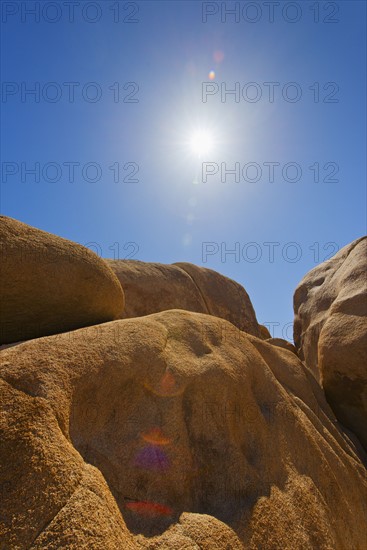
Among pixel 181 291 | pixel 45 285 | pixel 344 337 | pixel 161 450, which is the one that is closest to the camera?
pixel 161 450

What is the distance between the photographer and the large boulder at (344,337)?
514 cm

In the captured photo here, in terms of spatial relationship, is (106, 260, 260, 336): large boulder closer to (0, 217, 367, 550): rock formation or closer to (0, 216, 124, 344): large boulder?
(0, 216, 124, 344): large boulder

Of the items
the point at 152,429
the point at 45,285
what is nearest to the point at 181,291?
the point at 45,285

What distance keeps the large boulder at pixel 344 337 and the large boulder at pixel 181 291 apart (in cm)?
303

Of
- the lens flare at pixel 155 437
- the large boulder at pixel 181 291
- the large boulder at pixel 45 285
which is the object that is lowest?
the large boulder at pixel 181 291

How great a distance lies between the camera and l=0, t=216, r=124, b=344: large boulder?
3817mm

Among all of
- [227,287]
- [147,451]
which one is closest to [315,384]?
[147,451]

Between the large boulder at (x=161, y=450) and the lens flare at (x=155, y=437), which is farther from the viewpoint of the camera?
the lens flare at (x=155, y=437)

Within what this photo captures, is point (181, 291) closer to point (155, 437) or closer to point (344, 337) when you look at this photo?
point (344, 337)

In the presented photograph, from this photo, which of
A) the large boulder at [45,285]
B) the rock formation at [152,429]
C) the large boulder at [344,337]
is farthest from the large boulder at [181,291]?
the rock formation at [152,429]

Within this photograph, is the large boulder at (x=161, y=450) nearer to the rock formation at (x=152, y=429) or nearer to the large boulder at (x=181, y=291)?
the rock formation at (x=152, y=429)

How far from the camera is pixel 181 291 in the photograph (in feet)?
30.8

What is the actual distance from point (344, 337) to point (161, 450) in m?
3.08

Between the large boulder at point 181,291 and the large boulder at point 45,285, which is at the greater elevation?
the large boulder at point 45,285
